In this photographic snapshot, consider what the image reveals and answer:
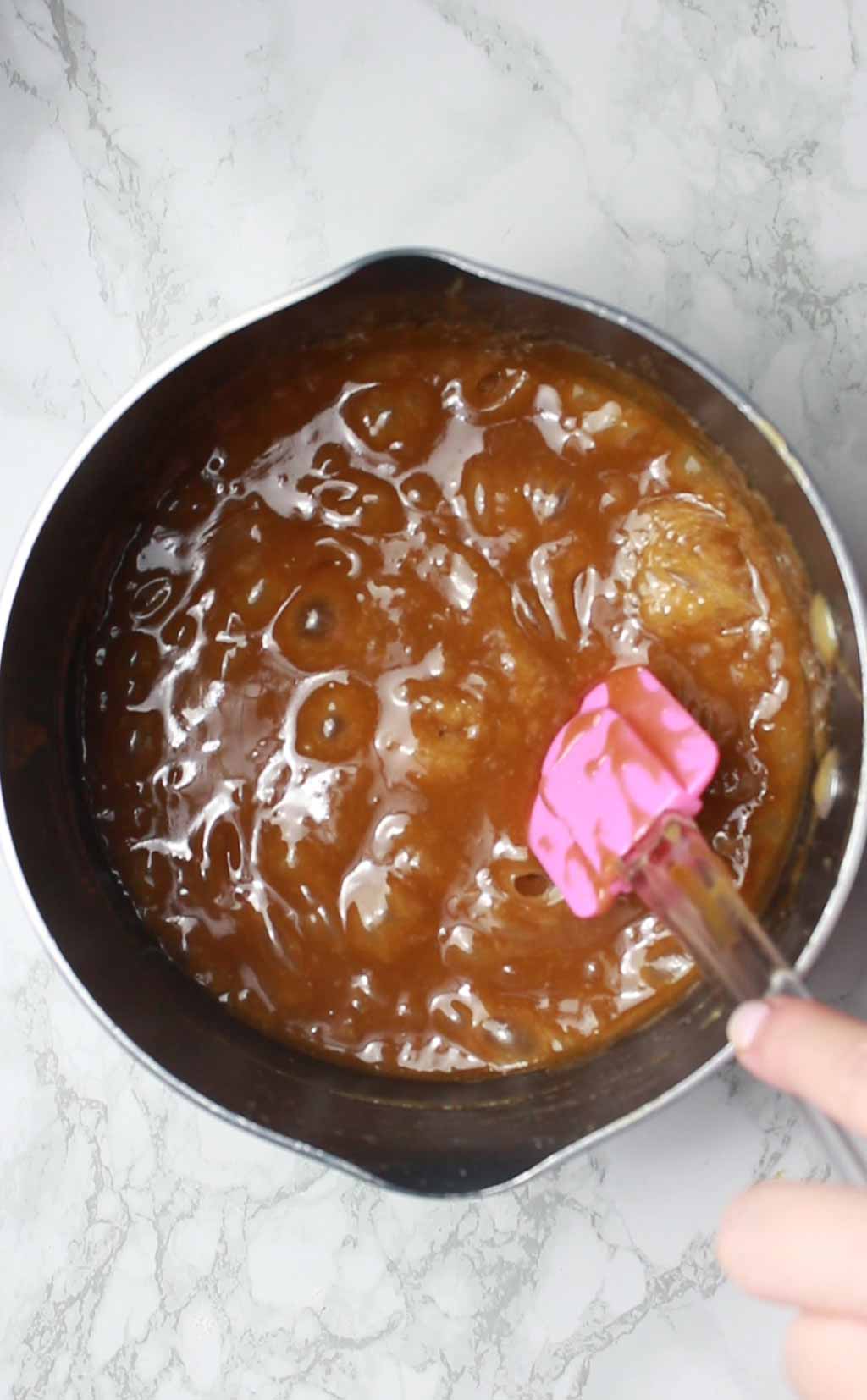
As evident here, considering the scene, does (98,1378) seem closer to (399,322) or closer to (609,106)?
(399,322)

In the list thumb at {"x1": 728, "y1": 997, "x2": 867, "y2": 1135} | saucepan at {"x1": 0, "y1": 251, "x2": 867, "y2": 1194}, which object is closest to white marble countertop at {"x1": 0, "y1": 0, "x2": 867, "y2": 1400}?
saucepan at {"x1": 0, "y1": 251, "x2": 867, "y2": 1194}

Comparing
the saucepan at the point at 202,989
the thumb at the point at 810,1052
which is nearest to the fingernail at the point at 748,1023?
the thumb at the point at 810,1052

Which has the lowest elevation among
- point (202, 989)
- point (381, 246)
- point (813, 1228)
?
point (202, 989)

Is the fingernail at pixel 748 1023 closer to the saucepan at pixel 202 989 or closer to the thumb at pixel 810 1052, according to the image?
the thumb at pixel 810 1052

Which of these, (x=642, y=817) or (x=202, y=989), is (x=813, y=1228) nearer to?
(x=642, y=817)

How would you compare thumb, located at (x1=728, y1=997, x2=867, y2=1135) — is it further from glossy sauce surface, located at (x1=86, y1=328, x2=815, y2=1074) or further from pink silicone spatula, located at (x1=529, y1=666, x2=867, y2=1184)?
glossy sauce surface, located at (x1=86, y1=328, x2=815, y2=1074)

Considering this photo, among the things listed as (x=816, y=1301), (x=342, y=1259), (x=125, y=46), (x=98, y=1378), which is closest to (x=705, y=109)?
(x=125, y=46)

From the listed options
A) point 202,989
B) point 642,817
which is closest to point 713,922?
point 642,817
